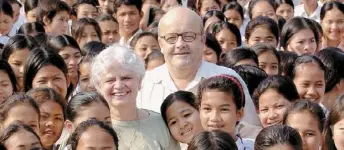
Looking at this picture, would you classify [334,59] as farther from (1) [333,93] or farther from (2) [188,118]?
(2) [188,118]

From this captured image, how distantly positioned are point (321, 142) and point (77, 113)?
1287 millimetres

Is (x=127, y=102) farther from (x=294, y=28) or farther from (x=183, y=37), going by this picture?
(x=294, y=28)

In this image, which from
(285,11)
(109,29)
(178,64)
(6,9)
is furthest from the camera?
(285,11)

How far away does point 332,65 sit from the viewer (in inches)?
275

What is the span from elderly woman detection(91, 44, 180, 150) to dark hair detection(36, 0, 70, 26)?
147 inches

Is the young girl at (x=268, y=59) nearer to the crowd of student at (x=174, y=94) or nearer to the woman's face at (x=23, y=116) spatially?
the crowd of student at (x=174, y=94)

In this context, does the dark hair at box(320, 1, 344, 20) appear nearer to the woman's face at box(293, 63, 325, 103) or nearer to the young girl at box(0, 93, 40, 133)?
the woman's face at box(293, 63, 325, 103)

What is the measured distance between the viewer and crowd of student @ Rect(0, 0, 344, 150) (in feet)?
16.8

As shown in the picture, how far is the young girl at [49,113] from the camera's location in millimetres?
5742

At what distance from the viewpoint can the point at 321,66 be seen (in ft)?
21.5

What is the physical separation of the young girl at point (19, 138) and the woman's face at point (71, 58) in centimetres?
222

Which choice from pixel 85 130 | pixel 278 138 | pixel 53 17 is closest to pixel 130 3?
pixel 53 17

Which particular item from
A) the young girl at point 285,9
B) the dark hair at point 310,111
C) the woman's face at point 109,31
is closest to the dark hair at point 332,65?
the dark hair at point 310,111

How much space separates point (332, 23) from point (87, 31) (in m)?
2.25
